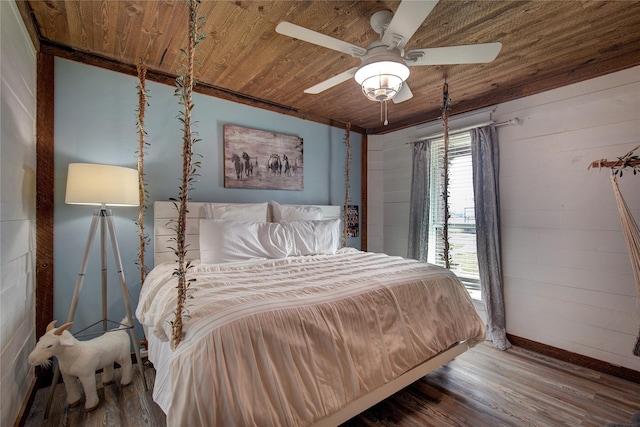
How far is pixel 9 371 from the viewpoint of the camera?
4.90ft

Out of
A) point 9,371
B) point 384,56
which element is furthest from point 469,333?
point 9,371

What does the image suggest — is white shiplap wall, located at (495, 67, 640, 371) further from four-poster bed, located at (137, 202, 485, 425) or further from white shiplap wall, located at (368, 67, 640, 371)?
four-poster bed, located at (137, 202, 485, 425)

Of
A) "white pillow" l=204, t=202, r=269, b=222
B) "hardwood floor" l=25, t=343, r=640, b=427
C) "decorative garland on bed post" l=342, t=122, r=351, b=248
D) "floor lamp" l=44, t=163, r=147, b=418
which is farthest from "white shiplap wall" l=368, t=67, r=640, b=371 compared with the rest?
"floor lamp" l=44, t=163, r=147, b=418

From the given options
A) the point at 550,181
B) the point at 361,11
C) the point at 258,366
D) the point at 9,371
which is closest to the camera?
the point at 258,366

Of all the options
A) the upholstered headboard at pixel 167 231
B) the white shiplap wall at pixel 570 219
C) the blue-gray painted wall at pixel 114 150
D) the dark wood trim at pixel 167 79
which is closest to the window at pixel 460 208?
the white shiplap wall at pixel 570 219

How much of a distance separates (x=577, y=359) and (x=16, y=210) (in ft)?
14.1

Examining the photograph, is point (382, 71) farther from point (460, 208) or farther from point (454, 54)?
point (460, 208)

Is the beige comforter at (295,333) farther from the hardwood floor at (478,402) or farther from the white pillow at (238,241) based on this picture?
the hardwood floor at (478,402)

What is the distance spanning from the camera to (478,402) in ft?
6.17

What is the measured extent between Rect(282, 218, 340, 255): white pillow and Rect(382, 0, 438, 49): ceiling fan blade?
5.94 feet

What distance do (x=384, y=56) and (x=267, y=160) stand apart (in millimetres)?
1948

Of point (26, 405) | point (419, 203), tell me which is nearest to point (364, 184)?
point (419, 203)

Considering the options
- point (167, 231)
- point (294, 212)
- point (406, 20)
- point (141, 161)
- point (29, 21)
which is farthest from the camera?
point (294, 212)

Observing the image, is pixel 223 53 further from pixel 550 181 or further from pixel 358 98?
pixel 550 181
